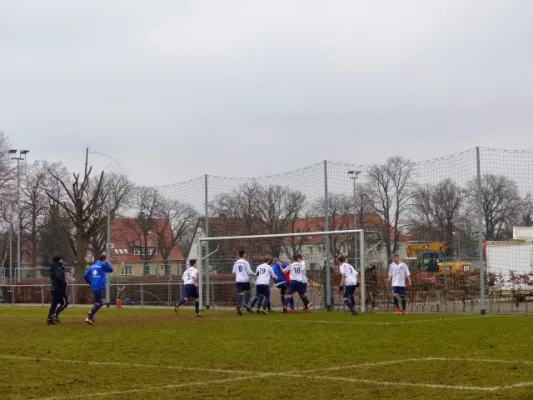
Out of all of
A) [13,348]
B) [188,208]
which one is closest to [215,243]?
[188,208]

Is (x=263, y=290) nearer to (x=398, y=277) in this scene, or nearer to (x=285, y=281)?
(x=285, y=281)

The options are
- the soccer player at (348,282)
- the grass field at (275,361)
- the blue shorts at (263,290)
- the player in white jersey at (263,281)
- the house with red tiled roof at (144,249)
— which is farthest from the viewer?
the house with red tiled roof at (144,249)

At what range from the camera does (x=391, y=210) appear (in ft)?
91.5

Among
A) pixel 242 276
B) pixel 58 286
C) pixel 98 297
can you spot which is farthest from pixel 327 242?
pixel 58 286

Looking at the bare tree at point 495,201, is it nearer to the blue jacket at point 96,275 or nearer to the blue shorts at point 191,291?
the blue shorts at point 191,291

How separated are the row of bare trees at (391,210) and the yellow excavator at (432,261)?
12.3 inches

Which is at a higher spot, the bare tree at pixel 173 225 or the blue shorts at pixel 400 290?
the bare tree at pixel 173 225

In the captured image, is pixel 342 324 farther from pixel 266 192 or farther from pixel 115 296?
pixel 115 296

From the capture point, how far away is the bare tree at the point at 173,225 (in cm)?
3416

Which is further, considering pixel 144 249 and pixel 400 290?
pixel 144 249

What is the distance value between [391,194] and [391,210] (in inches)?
22.2

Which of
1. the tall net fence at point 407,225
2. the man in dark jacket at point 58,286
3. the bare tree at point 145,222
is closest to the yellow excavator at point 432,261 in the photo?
the tall net fence at point 407,225

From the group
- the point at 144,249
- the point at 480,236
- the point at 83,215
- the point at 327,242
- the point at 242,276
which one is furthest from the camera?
the point at 83,215

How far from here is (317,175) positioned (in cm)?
2988
